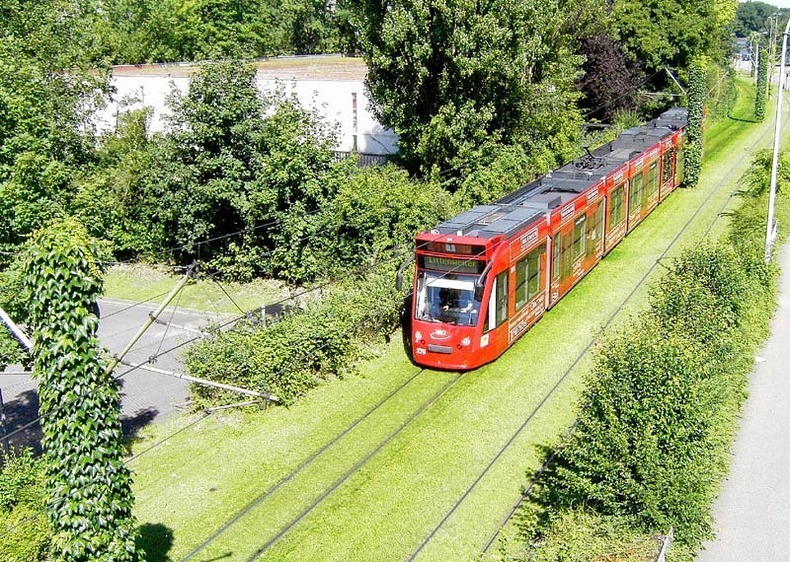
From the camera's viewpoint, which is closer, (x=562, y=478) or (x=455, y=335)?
(x=562, y=478)

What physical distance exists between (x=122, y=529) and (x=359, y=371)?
10491 millimetres

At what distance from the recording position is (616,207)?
97.7 ft

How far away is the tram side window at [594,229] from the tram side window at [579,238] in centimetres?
70

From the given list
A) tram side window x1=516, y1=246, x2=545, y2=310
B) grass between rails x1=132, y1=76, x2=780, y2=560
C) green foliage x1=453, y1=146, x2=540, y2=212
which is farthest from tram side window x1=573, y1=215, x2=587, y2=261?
green foliage x1=453, y1=146, x2=540, y2=212

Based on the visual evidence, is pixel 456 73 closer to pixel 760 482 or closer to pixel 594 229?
pixel 594 229

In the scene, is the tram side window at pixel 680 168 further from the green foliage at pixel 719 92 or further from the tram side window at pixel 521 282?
the tram side window at pixel 521 282

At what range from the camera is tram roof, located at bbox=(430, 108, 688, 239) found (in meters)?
20.8

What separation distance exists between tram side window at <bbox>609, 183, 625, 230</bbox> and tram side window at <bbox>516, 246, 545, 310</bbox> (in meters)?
7.73

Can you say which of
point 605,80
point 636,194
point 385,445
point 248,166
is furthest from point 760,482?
point 605,80

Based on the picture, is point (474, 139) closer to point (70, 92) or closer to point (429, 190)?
point (429, 190)

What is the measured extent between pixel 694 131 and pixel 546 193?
719 inches

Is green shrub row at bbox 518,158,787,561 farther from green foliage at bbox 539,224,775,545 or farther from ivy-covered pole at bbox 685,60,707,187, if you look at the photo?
ivy-covered pole at bbox 685,60,707,187

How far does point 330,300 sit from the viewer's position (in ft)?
75.8

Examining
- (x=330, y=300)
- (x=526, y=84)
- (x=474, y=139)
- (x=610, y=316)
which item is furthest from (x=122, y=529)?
(x=526, y=84)
